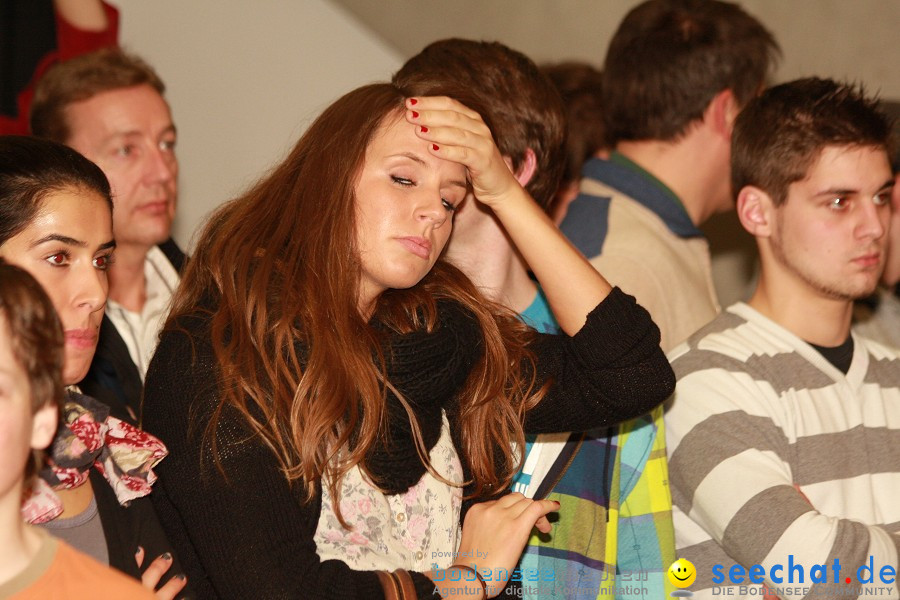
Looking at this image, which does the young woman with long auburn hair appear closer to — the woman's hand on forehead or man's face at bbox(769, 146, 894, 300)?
the woman's hand on forehead

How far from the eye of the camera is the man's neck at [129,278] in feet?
8.65

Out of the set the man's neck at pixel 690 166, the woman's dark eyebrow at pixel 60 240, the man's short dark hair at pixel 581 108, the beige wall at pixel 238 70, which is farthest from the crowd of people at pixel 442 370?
the beige wall at pixel 238 70

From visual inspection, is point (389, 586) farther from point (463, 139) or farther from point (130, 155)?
point (130, 155)

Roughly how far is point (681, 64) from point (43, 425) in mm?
2259

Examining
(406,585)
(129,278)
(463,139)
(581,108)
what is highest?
(581,108)

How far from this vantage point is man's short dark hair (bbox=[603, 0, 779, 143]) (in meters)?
2.93

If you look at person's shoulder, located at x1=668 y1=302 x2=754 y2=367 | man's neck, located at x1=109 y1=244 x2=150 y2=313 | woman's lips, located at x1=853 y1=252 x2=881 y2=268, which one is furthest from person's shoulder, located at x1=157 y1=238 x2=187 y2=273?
woman's lips, located at x1=853 y1=252 x2=881 y2=268

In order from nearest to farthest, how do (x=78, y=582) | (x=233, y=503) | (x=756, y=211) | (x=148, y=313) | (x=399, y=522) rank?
1. (x=78, y=582)
2. (x=233, y=503)
3. (x=399, y=522)
4. (x=756, y=211)
5. (x=148, y=313)

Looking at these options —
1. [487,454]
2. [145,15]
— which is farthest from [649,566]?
[145,15]

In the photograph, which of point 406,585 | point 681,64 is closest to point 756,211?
point 681,64

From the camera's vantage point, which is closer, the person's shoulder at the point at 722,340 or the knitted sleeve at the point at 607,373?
the knitted sleeve at the point at 607,373

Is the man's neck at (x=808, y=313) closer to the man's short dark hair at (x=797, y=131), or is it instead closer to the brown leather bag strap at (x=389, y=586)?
the man's short dark hair at (x=797, y=131)

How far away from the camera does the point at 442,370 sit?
5.86 feet

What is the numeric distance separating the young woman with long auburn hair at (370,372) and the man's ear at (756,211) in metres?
0.57
